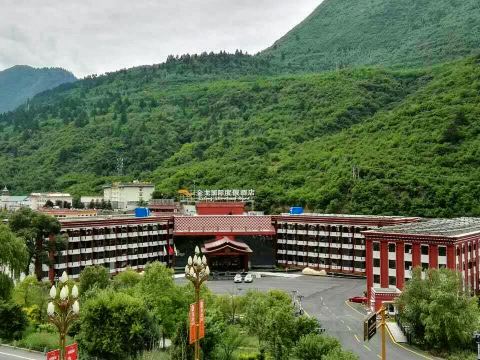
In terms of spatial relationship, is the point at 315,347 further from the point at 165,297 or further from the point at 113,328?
the point at 165,297

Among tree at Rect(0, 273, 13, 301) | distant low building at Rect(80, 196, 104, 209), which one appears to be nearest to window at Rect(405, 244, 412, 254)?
tree at Rect(0, 273, 13, 301)

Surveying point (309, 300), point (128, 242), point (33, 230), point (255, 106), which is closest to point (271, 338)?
point (309, 300)

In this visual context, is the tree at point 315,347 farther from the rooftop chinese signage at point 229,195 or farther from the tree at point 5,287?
the rooftop chinese signage at point 229,195

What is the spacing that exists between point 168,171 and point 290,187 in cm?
3970

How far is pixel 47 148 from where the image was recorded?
181875 mm

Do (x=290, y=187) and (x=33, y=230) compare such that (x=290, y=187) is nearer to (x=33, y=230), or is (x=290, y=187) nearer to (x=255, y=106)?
(x=33, y=230)

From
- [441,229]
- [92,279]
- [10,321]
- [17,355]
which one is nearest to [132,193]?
[92,279]

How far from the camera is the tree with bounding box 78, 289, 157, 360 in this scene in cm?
3778

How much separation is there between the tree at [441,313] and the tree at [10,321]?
25.8 meters

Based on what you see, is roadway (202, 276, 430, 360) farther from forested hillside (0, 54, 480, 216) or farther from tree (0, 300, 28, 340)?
forested hillside (0, 54, 480, 216)

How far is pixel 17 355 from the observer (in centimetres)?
4050

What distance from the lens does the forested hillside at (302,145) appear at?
93.4 m

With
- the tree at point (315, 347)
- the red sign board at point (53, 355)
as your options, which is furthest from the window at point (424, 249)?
the red sign board at point (53, 355)

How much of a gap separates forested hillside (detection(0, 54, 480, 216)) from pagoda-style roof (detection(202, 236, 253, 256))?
66.5ft
